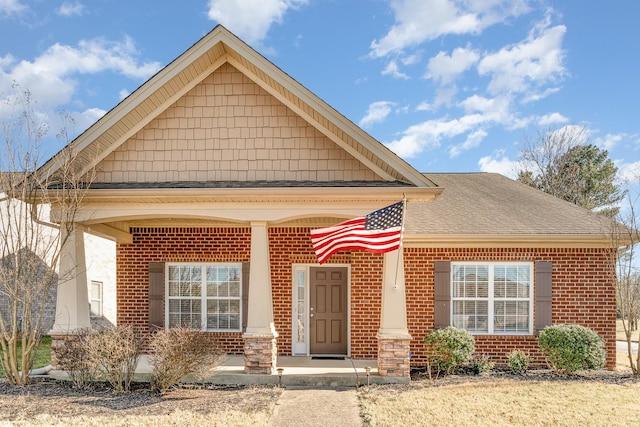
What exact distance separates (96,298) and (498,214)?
11819mm

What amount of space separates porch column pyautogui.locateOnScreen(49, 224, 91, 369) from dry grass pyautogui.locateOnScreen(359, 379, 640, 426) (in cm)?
515

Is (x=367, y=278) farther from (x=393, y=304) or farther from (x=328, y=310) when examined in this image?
(x=393, y=304)

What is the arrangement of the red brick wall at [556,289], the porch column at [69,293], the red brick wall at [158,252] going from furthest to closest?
the red brick wall at [158,252] < the red brick wall at [556,289] < the porch column at [69,293]

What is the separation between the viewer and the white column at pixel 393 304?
335 inches

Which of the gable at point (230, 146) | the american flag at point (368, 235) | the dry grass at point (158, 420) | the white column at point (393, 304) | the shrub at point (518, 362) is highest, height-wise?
the gable at point (230, 146)

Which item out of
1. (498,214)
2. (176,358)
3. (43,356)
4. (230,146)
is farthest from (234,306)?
(498,214)

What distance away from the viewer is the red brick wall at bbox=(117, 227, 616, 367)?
35.0 feet

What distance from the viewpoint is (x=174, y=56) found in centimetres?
878

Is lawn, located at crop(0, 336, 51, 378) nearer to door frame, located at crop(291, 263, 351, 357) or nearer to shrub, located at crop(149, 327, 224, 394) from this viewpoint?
shrub, located at crop(149, 327, 224, 394)

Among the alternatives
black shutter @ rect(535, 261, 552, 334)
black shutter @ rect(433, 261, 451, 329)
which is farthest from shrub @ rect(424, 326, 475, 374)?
black shutter @ rect(535, 261, 552, 334)

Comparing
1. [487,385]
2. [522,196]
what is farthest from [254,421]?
[522,196]

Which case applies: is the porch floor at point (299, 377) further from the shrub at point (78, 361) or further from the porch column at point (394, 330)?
the shrub at point (78, 361)

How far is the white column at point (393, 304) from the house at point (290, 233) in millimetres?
25

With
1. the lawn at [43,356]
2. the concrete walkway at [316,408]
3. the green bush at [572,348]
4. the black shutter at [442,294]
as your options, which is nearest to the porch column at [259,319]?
the concrete walkway at [316,408]
